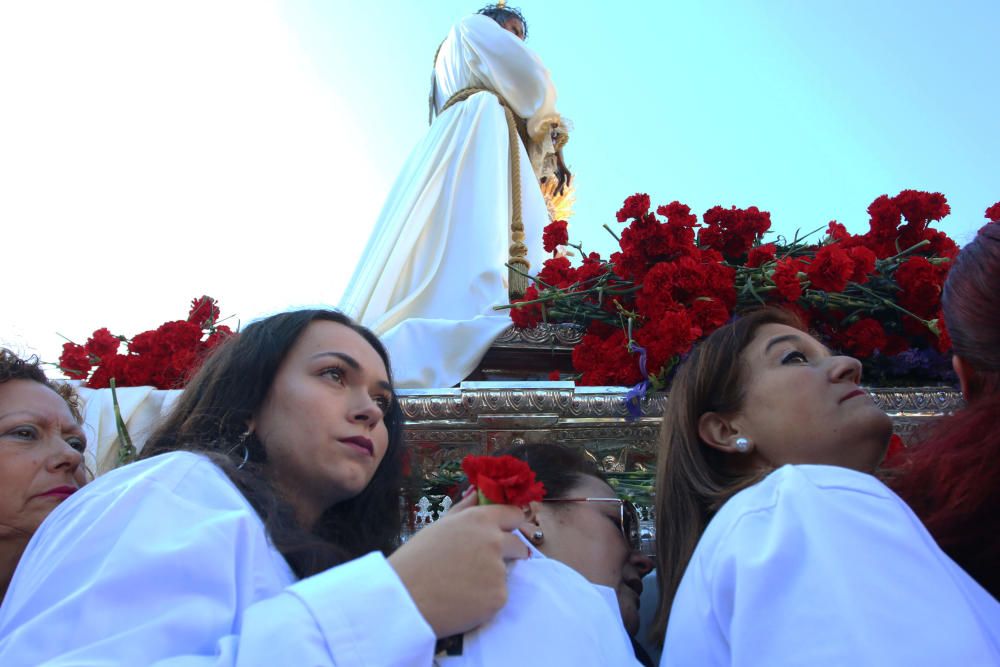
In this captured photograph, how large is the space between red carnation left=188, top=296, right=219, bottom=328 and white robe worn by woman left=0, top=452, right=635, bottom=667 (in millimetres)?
1870

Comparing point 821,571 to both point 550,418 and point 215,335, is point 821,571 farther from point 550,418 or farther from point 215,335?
point 215,335

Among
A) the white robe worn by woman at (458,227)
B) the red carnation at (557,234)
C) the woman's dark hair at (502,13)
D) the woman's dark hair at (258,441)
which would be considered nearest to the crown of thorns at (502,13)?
the woman's dark hair at (502,13)

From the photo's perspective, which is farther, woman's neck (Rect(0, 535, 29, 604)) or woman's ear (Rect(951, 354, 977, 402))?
woman's neck (Rect(0, 535, 29, 604))

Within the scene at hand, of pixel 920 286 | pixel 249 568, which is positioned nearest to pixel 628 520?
pixel 249 568

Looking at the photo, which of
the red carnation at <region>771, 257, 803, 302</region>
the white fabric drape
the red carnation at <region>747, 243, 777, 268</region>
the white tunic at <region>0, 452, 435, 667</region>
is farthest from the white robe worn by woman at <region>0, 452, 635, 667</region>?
the red carnation at <region>747, 243, 777, 268</region>

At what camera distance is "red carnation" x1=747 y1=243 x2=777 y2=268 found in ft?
9.56

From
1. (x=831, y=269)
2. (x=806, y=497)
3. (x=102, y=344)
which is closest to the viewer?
(x=806, y=497)

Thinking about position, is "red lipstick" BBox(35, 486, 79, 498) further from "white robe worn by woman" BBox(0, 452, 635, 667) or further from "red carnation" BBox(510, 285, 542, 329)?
"red carnation" BBox(510, 285, 542, 329)

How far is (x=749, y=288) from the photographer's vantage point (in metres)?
2.85

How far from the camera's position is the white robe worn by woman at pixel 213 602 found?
124 cm

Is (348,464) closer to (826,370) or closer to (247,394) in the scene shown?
(247,394)

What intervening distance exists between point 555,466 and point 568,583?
62 cm

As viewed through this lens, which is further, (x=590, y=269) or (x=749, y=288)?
(x=590, y=269)

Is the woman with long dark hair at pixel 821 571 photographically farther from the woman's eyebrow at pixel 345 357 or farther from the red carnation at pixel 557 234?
the red carnation at pixel 557 234
